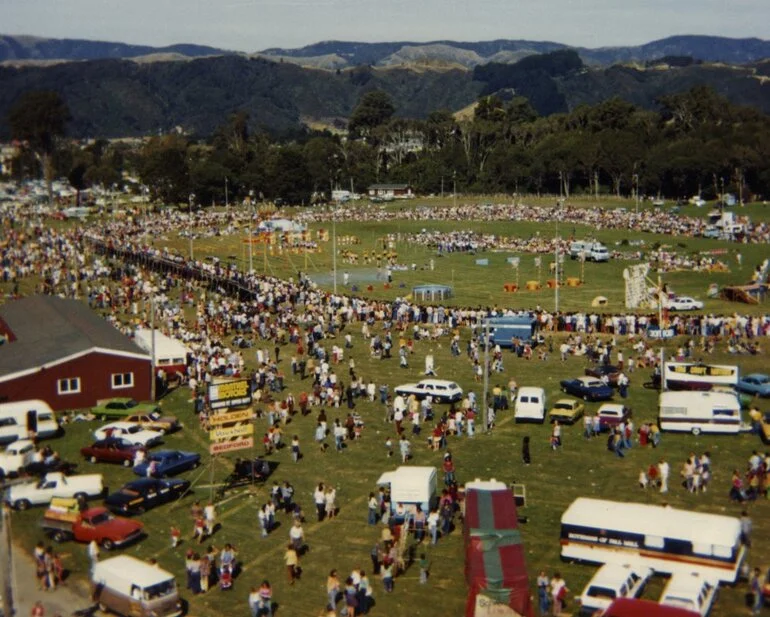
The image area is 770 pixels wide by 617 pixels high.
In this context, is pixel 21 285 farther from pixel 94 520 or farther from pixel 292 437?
pixel 94 520

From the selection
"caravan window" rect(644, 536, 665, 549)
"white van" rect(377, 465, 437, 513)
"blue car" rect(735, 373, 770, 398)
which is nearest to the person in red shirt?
"white van" rect(377, 465, 437, 513)

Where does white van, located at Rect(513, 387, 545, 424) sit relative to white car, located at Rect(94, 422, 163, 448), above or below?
above

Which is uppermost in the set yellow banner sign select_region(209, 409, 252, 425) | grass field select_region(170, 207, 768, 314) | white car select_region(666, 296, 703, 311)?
yellow banner sign select_region(209, 409, 252, 425)

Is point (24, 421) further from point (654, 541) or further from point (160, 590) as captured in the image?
point (654, 541)

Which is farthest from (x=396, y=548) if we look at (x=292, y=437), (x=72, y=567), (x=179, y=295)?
(x=179, y=295)

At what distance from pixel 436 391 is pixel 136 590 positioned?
1842 cm

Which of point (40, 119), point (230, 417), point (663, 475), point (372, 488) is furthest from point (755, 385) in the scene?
point (40, 119)

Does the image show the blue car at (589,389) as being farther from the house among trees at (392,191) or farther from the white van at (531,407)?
the house among trees at (392,191)

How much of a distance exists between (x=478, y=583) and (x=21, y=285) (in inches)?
2410

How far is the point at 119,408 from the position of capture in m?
38.6

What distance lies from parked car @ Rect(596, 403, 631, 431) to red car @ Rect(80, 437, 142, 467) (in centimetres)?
1562

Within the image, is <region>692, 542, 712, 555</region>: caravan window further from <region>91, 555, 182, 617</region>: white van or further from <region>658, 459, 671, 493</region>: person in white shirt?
<region>91, 555, 182, 617</region>: white van

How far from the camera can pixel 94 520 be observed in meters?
26.8

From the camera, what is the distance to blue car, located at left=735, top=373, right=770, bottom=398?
123 feet
